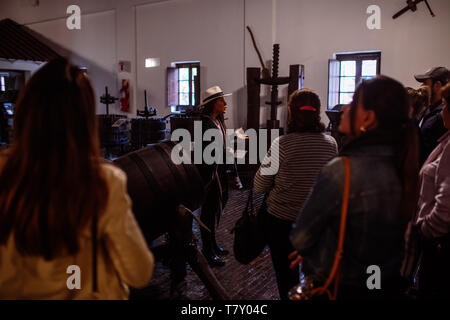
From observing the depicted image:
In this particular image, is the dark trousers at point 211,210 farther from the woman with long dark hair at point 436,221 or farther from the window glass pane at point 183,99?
the window glass pane at point 183,99

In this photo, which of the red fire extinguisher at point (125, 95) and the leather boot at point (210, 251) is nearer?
the leather boot at point (210, 251)

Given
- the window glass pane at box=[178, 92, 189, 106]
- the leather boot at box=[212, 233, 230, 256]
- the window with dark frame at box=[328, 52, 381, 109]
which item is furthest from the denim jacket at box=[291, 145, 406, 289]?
the window glass pane at box=[178, 92, 189, 106]

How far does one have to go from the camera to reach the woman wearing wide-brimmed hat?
3254 millimetres

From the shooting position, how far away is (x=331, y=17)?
25.0ft

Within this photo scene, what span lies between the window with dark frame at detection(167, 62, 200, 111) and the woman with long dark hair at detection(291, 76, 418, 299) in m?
8.55

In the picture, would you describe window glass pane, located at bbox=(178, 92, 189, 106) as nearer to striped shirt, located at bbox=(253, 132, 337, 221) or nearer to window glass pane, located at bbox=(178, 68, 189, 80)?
window glass pane, located at bbox=(178, 68, 189, 80)

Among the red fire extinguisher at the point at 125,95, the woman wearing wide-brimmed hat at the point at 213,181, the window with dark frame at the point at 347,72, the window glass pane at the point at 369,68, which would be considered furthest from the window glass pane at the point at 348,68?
the red fire extinguisher at the point at 125,95

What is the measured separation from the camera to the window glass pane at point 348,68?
7673 millimetres

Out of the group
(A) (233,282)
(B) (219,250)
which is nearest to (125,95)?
(B) (219,250)

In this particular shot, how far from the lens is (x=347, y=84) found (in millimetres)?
7855

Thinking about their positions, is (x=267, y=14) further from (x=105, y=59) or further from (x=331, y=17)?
(x=105, y=59)

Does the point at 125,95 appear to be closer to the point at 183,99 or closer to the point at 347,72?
the point at 183,99

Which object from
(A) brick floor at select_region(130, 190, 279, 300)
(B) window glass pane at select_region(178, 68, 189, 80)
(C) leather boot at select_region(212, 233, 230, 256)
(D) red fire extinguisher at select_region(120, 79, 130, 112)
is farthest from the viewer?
(D) red fire extinguisher at select_region(120, 79, 130, 112)
